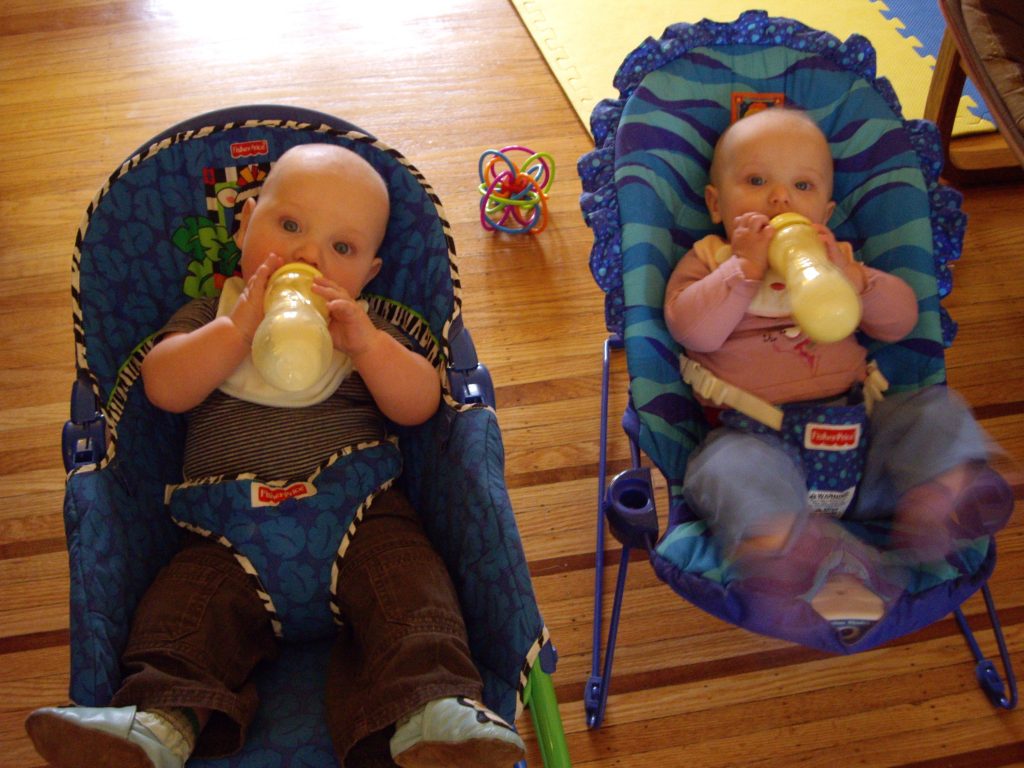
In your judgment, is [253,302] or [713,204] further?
[713,204]

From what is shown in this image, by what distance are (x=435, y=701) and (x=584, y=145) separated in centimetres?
165

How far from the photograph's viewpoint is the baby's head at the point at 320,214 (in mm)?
1253

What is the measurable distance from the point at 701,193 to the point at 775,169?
5.5 inches

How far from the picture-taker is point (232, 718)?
1.03 metres

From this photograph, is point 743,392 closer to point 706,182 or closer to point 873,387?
point 873,387

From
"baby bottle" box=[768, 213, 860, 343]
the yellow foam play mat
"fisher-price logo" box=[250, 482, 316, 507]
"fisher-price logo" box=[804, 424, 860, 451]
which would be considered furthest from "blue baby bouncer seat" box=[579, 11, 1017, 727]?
the yellow foam play mat

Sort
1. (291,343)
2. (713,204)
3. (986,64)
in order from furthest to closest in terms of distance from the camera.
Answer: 1. (986,64)
2. (713,204)
3. (291,343)

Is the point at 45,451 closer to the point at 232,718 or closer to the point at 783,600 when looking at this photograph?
the point at 232,718

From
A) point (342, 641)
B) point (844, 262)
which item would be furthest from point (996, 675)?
point (342, 641)

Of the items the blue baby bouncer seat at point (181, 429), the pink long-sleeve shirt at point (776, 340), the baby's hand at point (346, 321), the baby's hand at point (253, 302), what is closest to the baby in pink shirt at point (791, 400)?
the pink long-sleeve shirt at point (776, 340)

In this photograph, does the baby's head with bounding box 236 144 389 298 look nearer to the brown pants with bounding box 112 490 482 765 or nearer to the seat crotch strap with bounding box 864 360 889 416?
the brown pants with bounding box 112 490 482 765

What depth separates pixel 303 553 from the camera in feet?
3.89

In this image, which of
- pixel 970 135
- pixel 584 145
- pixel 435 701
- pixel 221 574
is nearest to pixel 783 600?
pixel 435 701

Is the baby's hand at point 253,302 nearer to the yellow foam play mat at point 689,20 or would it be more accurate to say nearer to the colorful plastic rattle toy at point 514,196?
the colorful plastic rattle toy at point 514,196
